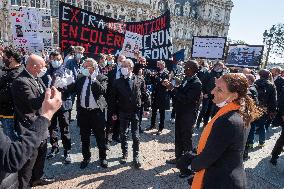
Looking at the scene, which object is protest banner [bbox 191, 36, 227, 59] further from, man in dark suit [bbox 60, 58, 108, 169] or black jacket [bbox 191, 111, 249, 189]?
black jacket [bbox 191, 111, 249, 189]

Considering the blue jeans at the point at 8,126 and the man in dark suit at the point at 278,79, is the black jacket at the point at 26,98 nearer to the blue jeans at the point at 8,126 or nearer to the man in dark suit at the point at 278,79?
the blue jeans at the point at 8,126

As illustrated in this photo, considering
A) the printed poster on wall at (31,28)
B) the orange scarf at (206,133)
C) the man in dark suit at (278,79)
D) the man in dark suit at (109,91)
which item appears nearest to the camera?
the orange scarf at (206,133)

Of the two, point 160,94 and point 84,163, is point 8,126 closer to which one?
point 84,163

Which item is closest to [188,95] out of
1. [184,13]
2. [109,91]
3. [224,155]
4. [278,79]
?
[109,91]

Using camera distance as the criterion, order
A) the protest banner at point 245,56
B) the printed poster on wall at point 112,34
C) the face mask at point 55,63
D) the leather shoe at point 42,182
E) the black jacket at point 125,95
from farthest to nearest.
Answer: the protest banner at point 245,56, the printed poster on wall at point 112,34, the face mask at point 55,63, the black jacket at point 125,95, the leather shoe at point 42,182

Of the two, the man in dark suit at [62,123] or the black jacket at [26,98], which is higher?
the black jacket at [26,98]

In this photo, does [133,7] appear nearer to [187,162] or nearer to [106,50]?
[106,50]

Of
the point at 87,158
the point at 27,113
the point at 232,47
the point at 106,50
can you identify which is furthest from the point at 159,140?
the point at 232,47

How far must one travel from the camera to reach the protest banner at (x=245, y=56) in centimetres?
1190

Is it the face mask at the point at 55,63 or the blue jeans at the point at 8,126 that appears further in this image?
the face mask at the point at 55,63

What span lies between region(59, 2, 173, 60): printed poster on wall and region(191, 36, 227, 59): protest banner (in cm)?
453

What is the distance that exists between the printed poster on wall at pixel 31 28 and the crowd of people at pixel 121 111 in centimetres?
88

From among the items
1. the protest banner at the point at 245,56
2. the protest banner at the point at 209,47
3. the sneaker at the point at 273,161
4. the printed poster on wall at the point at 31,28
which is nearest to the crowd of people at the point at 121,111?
the sneaker at the point at 273,161

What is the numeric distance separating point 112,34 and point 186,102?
148 inches
